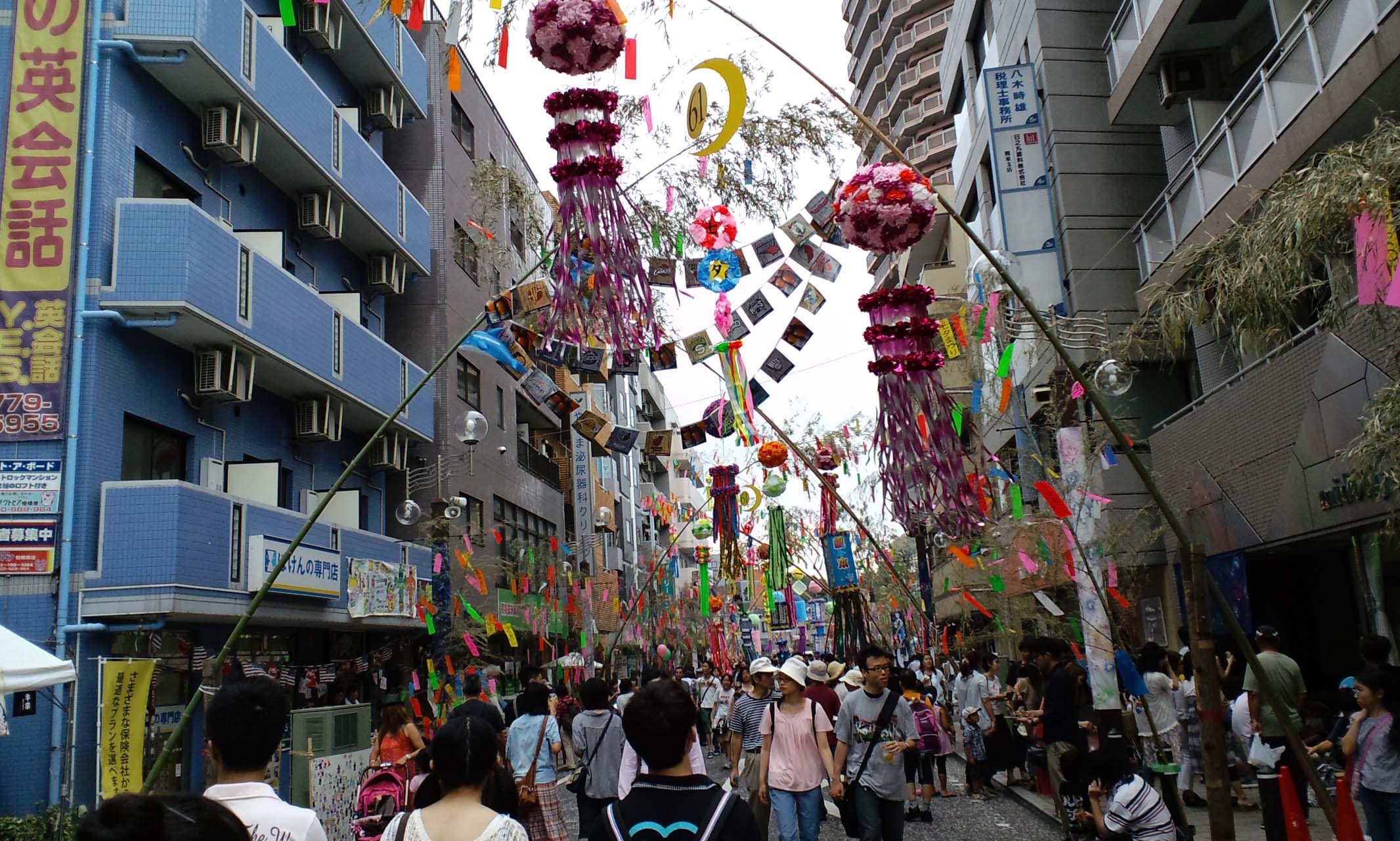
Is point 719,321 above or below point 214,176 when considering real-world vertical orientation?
below

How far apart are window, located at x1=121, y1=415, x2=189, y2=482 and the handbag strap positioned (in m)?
9.10

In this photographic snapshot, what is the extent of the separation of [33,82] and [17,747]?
23.9ft

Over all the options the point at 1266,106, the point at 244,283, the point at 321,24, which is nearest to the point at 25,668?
the point at 244,283

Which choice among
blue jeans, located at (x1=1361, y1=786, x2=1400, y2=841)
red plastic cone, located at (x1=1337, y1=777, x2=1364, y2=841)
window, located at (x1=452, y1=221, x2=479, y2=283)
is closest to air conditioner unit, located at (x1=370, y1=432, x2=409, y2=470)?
window, located at (x1=452, y1=221, x2=479, y2=283)

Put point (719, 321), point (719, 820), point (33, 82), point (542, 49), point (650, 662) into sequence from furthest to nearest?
point (650, 662), point (719, 321), point (33, 82), point (542, 49), point (719, 820)

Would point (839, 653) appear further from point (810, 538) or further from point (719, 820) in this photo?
point (719, 820)

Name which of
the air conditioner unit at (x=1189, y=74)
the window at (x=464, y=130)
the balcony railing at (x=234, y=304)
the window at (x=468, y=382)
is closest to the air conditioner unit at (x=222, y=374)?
the balcony railing at (x=234, y=304)

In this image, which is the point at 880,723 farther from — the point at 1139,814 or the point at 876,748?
the point at 1139,814

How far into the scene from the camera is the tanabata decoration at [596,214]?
25.3ft

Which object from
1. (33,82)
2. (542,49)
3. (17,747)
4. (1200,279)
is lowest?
(17,747)

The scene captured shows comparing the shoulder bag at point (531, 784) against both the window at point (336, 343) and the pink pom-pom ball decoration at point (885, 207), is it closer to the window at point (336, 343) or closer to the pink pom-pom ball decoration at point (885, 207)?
the pink pom-pom ball decoration at point (885, 207)

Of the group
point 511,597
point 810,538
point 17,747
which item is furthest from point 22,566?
point 810,538

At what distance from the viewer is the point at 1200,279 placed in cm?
923

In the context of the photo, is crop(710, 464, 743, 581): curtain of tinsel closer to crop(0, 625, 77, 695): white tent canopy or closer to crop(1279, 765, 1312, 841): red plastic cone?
crop(0, 625, 77, 695): white tent canopy
